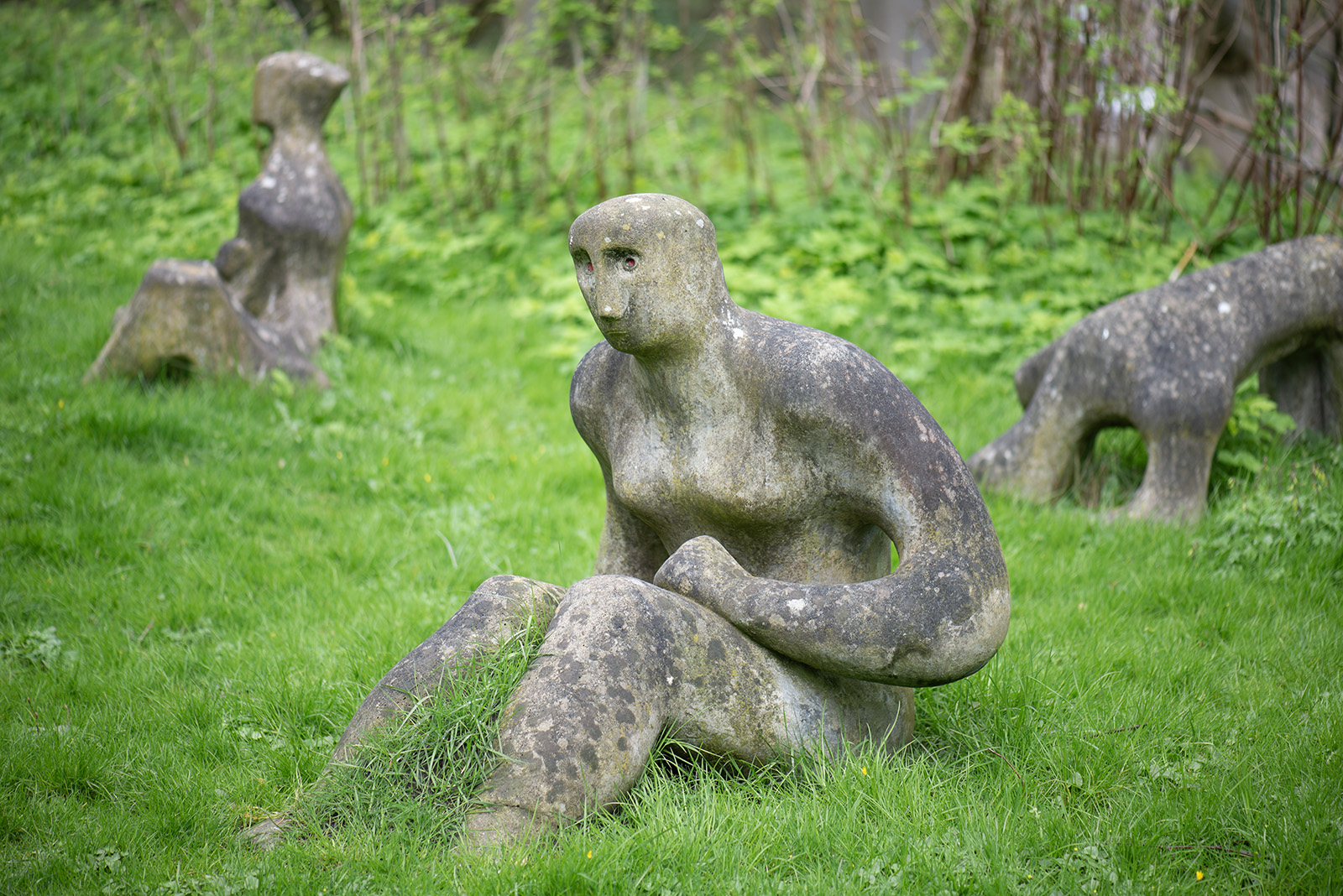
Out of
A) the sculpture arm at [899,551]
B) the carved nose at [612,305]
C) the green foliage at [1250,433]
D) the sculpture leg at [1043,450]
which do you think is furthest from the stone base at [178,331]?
the green foliage at [1250,433]

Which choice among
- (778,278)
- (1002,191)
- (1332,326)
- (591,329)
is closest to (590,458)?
(591,329)

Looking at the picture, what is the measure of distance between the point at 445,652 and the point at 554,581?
190 centimetres

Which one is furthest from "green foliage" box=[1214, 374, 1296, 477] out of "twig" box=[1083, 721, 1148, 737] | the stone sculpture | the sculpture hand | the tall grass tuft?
the stone sculpture

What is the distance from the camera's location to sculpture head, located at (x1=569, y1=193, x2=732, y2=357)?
2.61 meters

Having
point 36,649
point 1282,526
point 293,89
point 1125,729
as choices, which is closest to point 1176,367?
point 1282,526

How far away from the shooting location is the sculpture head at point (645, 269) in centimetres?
261

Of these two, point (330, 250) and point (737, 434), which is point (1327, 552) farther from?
Result: point (330, 250)

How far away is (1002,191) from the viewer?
8586mm

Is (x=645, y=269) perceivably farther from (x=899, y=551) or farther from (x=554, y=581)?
(x=554, y=581)

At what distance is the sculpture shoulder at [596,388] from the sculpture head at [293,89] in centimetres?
448

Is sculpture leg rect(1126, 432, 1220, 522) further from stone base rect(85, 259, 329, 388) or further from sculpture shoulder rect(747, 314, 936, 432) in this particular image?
stone base rect(85, 259, 329, 388)

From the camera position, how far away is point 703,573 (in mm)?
2762

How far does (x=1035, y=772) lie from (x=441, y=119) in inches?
351

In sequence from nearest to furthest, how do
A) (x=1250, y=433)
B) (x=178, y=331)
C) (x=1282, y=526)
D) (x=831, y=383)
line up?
(x=831, y=383) < (x=1282, y=526) < (x=1250, y=433) < (x=178, y=331)
